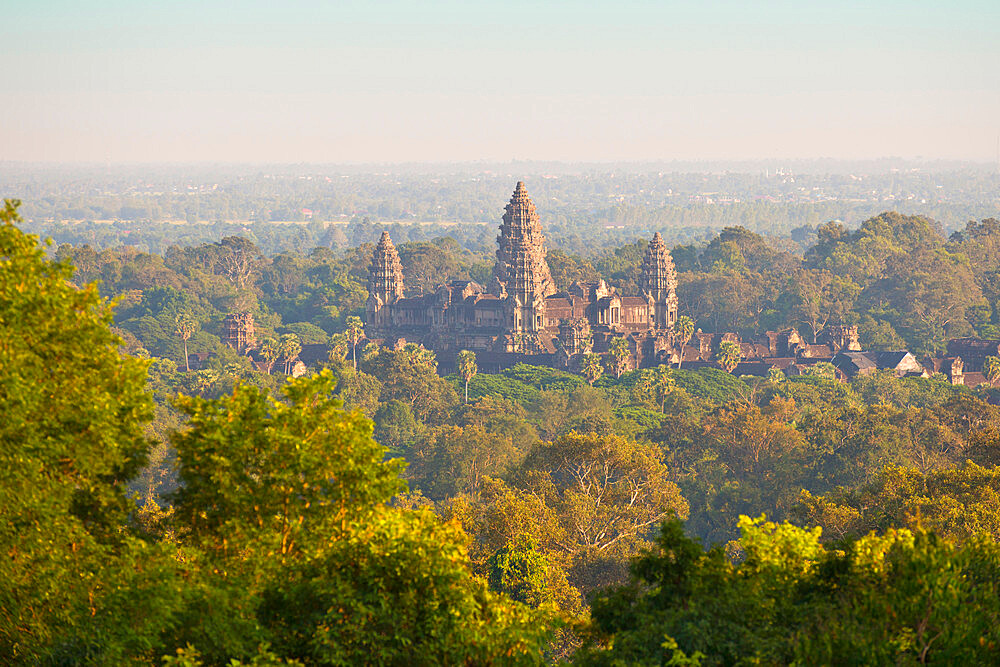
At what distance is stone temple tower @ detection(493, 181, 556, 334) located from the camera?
89.6 metres

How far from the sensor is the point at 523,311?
295 feet

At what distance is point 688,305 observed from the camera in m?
106

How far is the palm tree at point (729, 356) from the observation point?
81438mm

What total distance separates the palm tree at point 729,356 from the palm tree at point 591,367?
9.46 m

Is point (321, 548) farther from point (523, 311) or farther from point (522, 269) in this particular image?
point (522, 269)

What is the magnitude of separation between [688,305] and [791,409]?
46.6 m

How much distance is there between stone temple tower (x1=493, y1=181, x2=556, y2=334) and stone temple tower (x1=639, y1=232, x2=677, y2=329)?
8161 mm

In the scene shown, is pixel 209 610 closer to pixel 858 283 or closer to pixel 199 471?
pixel 199 471

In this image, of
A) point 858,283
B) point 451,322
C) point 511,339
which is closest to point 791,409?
point 511,339

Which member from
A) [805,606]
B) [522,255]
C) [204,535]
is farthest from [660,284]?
[805,606]

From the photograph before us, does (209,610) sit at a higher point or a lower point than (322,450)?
lower

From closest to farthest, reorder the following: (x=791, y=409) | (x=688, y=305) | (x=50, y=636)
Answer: (x=50, y=636) → (x=791, y=409) → (x=688, y=305)

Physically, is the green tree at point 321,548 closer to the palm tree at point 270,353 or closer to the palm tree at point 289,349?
the palm tree at point 289,349

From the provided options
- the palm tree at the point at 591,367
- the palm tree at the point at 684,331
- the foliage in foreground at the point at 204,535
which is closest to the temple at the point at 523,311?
the palm tree at the point at 684,331
